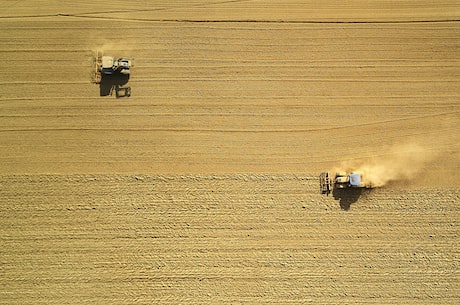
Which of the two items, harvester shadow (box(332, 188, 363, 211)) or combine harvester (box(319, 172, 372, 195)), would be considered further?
harvester shadow (box(332, 188, 363, 211))

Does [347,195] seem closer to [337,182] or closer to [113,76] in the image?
[337,182]

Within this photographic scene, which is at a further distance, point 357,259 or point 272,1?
point 272,1

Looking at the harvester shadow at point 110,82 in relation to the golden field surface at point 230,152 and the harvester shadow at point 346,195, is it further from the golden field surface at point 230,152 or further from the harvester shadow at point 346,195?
the harvester shadow at point 346,195

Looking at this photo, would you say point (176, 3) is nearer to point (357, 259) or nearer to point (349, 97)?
point (349, 97)

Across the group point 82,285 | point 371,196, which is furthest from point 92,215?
point 371,196

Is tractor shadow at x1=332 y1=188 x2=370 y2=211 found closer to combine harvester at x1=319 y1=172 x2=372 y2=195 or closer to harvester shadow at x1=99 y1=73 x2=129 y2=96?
combine harvester at x1=319 y1=172 x2=372 y2=195

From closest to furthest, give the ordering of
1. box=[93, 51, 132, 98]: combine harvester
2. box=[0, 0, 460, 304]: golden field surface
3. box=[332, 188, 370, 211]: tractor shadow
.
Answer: box=[0, 0, 460, 304]: golden field surface < box=[332, 188, 370, 211]: tractor shadow < box=[93, 51, 132, 98]: combine harvester

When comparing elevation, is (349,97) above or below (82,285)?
above

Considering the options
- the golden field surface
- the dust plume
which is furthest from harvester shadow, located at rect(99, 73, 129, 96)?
the dust plume
